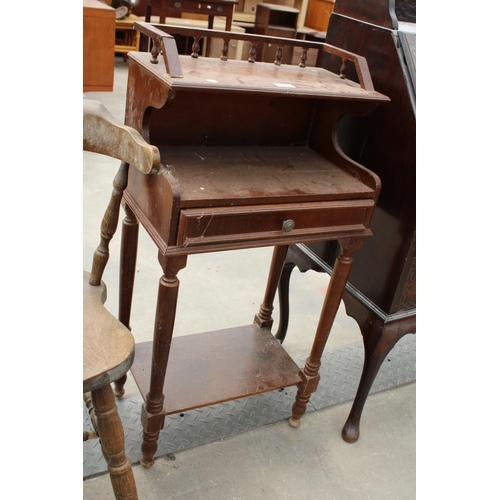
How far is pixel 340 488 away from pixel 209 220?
117 centimetres

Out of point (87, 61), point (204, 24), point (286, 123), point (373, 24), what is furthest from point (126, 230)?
point (204, 24)

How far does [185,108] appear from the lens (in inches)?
69.1

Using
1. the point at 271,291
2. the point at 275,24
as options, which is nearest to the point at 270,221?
the point at 271,291

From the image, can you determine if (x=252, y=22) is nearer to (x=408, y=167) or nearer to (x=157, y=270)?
(x=157, y=270)

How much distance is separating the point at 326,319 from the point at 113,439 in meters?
0.90

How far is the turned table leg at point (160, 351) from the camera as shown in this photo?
1.51 m

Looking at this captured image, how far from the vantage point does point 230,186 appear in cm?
154

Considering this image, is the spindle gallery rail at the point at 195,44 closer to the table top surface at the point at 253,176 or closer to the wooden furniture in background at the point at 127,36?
the table top surface at the point at 253,176

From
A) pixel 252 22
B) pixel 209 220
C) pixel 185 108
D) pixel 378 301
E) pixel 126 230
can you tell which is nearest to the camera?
pixel 209 220

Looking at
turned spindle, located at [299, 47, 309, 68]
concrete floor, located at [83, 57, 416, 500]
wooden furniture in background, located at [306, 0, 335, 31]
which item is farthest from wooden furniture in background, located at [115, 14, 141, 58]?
turned spindle, located at [299, 47, 309, 68]

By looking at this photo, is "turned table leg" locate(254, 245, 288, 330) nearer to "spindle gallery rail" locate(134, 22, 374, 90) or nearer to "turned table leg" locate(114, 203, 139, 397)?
"turned table leg" locate(114, 203, 139, 397)

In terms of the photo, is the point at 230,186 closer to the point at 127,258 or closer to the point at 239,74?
the point at 239,74

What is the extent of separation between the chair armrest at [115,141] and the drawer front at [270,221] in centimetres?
17

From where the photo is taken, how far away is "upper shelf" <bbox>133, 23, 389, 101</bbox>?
4.58ft
